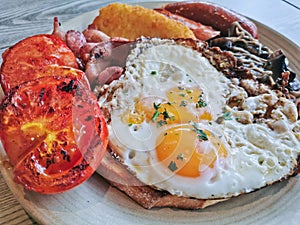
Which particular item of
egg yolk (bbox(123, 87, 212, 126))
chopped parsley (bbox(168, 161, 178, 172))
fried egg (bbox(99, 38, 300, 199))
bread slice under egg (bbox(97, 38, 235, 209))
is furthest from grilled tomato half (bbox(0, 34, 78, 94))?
chopped parsley (bbox(168, 161, 178, 172))

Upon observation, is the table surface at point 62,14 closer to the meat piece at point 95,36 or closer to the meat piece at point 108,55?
the meat piece at point 95,36

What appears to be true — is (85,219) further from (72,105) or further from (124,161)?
(72,105)

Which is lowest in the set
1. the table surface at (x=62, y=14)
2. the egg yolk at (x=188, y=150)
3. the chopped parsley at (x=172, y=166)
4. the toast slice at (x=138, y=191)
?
the table surface at (x=62, y=14)

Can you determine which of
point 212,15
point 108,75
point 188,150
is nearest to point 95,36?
point 108,75

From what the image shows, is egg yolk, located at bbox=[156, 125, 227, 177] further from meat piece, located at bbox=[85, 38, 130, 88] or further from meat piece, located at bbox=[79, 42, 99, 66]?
meat piece, located at bbox=[79, 42, 99, 66]

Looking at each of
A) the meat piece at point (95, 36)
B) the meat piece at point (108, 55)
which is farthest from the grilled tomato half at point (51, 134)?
the meat piece at point (95, 36)

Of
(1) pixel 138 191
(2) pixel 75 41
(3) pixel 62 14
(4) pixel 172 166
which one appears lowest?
(3) pixel 62 14

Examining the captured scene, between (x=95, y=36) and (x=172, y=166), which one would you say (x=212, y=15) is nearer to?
(x=95, y=36)

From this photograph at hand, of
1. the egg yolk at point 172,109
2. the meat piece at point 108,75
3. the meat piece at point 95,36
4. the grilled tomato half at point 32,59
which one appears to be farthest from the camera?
the meat piece at point 95,36
